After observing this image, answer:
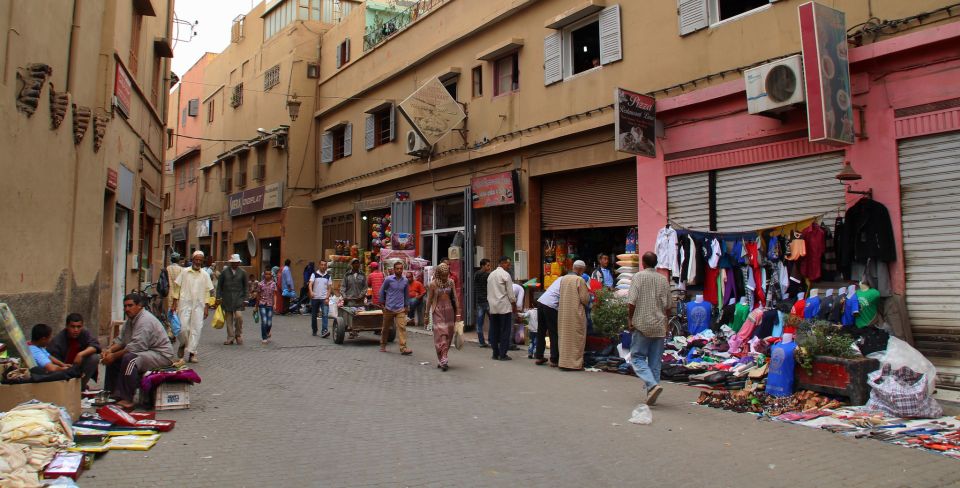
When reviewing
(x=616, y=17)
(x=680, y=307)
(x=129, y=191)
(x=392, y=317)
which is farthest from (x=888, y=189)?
(x=129, y=191)

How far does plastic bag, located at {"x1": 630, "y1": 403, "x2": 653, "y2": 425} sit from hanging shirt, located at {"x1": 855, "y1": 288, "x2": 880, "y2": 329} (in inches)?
143

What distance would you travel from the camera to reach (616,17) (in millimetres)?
13258

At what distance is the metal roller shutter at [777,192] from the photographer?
9758mm

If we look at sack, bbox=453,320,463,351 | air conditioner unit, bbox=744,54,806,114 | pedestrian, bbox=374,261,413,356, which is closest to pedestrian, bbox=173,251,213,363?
pedestrian, bbox=374,261,413,356

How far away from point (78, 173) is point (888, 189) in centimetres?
1241

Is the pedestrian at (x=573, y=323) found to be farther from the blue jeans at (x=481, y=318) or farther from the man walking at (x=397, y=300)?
the blue jeans at (x=481, y=318)

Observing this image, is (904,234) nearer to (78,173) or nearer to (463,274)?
(463,274)

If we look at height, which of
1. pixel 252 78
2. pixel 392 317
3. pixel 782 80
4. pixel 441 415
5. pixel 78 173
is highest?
pixel 252 78

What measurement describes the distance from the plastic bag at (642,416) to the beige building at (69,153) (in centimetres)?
777

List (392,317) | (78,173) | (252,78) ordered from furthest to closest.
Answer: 1. (252,78)
2. (392,317)
3. (78,173)

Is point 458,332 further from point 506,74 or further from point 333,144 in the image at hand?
point 333,144

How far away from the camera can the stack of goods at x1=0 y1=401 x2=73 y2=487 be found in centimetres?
462

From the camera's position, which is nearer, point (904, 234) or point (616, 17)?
point (904, 234)

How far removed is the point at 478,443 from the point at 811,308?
5636 mm
